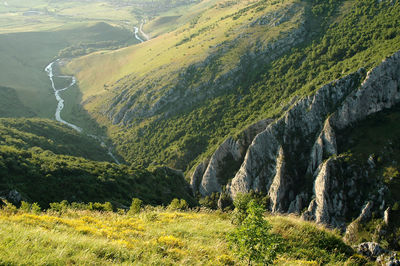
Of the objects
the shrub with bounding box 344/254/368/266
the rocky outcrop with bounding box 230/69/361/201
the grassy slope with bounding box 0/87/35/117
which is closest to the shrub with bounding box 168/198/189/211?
the shrub with bounding box 344/254/368/266

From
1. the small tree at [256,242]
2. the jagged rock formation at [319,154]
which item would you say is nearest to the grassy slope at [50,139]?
the jagged rock formation at [319,154]

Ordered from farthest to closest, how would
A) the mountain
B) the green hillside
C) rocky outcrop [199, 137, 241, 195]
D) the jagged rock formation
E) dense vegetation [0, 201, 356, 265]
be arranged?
the green hillside → rocky outcrop [199, 137, 241, 195] → the mountain → the jagged rock formation → dense vegetation [0, 201, 356, 265]

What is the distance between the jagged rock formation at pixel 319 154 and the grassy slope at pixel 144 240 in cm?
4961

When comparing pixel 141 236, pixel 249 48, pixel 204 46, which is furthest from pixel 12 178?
pixel 204 46

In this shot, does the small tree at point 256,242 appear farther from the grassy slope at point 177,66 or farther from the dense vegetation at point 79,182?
the grassy slope at point 177,66

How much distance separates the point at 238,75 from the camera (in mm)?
131750

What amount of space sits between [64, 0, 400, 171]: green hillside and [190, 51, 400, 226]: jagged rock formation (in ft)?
26.3

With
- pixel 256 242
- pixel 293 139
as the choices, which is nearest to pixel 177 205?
pixel 256 242

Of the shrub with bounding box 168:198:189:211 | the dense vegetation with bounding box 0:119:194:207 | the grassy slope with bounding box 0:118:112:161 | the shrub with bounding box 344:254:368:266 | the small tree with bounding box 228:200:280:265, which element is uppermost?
the small tree with bounding box 228:200:280:265

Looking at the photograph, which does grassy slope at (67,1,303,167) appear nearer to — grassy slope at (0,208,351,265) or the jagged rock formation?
the jagged rock formation

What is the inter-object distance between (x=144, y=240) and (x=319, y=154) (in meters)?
66.6

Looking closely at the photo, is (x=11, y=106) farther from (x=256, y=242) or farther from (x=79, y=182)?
(x=256, y=242)

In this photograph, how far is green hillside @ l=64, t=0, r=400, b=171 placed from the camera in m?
100

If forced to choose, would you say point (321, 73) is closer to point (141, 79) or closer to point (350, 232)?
point (350, 232)
